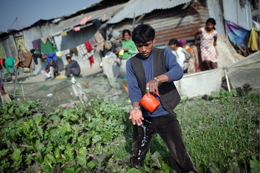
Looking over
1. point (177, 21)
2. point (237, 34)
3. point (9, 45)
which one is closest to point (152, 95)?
point (177, 21)

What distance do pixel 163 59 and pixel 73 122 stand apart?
3.27m

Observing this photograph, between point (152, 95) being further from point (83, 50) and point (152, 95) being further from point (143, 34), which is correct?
point (83, 50)

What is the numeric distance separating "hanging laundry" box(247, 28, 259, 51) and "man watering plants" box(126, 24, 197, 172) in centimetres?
775

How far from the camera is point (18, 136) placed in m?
3.60

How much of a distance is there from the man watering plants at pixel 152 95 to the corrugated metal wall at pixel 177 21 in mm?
5959

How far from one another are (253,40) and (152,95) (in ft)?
26.6

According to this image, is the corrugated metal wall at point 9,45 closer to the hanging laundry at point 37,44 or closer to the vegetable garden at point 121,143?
the hanging laundry at point 37,44

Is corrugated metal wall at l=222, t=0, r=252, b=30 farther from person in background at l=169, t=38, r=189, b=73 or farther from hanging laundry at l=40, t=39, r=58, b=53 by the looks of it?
hanging laundry at l=40, t=39, r=58, b=53

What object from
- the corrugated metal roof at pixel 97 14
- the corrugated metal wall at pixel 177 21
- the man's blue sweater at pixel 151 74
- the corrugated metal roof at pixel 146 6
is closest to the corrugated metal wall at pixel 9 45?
the corrugated metal roof at pixel 97 14

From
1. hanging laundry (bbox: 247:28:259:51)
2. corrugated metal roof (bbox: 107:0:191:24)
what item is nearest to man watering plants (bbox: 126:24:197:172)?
corrugated metal roof (bbox: 107:0:191:24)

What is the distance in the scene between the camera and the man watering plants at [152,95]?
5.68 ft

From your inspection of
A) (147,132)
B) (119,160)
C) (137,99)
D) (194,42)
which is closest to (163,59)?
(137,99)

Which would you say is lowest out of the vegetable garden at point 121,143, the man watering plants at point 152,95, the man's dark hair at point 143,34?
the vegetable garden at point 121,143

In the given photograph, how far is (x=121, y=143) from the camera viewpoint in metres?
3.03
